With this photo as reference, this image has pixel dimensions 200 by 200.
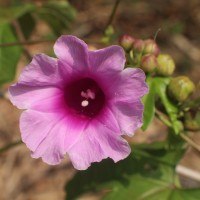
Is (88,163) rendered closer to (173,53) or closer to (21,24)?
(21,24)

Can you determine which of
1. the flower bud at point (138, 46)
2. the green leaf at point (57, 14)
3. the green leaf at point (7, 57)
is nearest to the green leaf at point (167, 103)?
the flower bud at point (138, 46)

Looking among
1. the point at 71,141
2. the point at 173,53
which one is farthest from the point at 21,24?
the point at 173,53

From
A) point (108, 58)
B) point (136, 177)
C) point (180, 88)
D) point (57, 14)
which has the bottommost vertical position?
point (136, 177)

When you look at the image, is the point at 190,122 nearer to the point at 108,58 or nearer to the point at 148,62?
the point at 148,62

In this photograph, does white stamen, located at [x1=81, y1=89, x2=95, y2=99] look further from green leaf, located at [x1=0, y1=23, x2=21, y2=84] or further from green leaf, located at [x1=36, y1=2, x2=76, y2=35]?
green leaf, located at [x1=36, y1=2, x2=76, y2=35]

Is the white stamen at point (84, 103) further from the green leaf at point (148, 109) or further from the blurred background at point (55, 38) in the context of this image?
the blurred background at point (55, 38)

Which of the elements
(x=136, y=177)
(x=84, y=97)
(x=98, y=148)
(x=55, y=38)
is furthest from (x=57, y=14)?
(x=98, y=148)

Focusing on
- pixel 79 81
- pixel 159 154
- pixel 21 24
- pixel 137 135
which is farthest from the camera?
pixel 137 135
